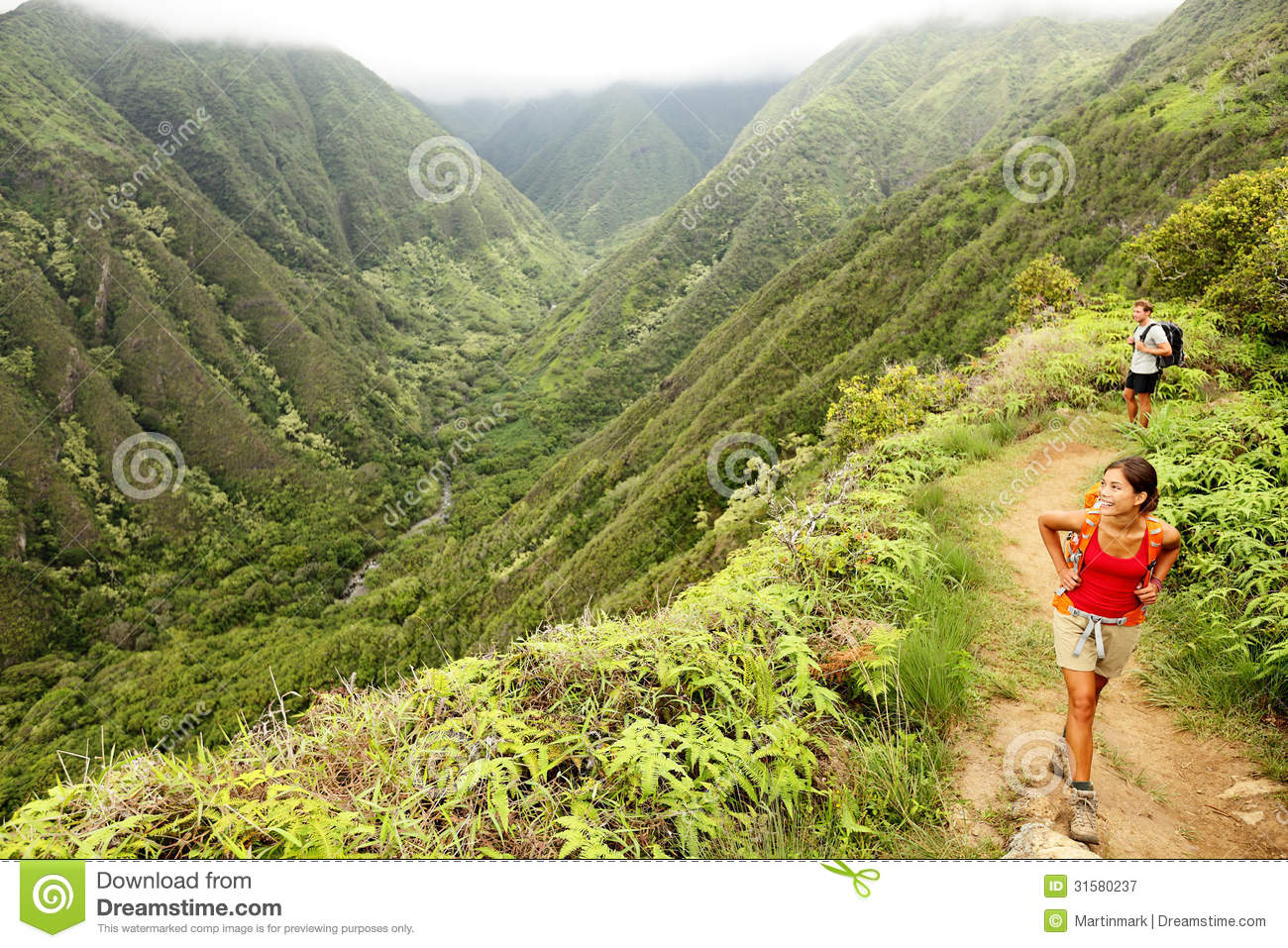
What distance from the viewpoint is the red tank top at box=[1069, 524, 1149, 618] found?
312 centimetres

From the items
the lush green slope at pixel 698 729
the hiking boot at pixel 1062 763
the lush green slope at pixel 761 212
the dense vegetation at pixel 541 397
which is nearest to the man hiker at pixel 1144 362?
the dense vegetation at pixel 541 397

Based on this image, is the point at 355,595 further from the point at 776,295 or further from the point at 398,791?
the point at 398,791

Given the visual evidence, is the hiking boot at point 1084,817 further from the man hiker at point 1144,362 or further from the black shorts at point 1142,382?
the black shorts at point 1142,382

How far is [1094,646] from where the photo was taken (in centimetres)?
322

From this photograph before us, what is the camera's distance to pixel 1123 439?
7.43 m

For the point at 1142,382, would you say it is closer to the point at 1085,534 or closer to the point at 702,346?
the point at 1085,534

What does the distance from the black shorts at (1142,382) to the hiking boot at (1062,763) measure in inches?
239

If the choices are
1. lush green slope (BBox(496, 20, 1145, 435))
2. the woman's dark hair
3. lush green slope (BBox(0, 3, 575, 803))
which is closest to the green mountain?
lush green slope (BBox(496, 20, 1145, 435))

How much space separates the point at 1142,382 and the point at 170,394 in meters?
139

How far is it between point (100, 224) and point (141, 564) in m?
74.2

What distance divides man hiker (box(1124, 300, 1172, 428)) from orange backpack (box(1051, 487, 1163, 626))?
5.15 m

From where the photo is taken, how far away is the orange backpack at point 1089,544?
3105mm

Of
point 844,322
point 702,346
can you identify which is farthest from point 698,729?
point 702,346

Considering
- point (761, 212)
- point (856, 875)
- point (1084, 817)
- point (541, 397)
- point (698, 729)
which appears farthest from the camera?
point (761, 212)
